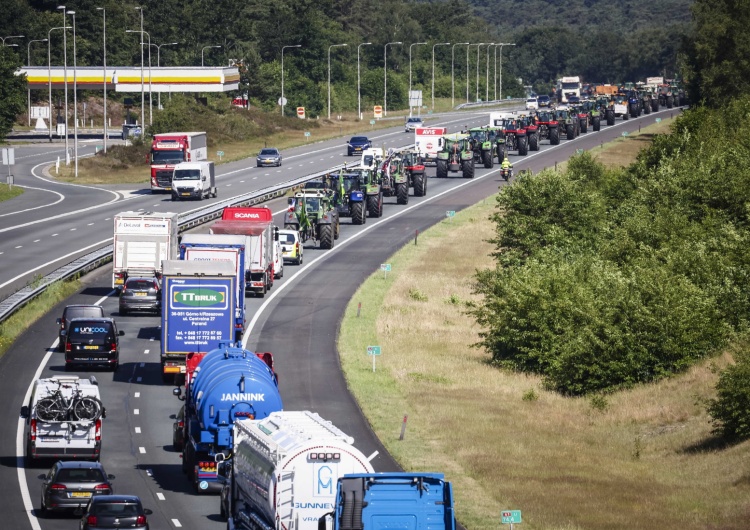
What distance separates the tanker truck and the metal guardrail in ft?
77.9

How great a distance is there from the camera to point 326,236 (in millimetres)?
78000

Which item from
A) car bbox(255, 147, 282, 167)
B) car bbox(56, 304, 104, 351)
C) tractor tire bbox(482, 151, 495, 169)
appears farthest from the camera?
car bbox(255, 147, 282, 167)

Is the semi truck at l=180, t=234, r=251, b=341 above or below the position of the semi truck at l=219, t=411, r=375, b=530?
above

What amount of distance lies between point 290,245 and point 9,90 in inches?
2783

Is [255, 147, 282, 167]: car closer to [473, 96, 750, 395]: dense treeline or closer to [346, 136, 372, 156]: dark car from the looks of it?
[346, 136, 372, 156]: dark car

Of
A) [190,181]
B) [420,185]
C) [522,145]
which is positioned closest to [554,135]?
[522,145]

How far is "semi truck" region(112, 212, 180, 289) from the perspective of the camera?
60.6 m

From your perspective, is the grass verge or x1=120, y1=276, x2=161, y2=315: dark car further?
x1=120, y1=276, x2=161, y2=315: dark car

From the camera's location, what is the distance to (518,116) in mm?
133000

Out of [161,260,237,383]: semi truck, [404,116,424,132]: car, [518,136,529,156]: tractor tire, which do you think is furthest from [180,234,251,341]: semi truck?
[404,116,424,132]: car

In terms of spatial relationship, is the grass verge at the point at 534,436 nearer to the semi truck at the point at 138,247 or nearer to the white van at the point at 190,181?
the semi truck at the point at 138,247

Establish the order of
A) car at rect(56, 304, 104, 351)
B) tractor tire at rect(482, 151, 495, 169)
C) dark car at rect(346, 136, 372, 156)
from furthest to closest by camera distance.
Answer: dark car at rect(346, 136, 372, 156), tractor tire at rect(482, 151, 495, 169), car at rect(56, 304, 104, 351)

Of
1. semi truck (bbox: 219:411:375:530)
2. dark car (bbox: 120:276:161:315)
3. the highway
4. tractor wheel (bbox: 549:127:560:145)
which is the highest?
tractor wheel (bbox: 549:127:560:145)

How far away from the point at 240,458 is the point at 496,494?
850 cm
